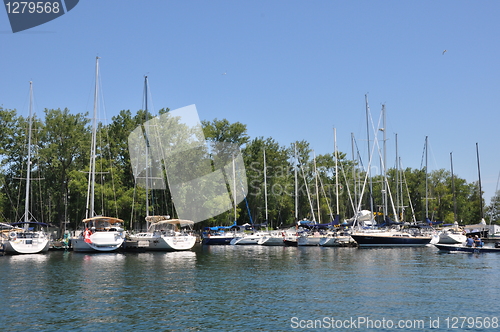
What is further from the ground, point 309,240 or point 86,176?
point 86,176

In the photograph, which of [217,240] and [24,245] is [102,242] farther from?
[217,240]


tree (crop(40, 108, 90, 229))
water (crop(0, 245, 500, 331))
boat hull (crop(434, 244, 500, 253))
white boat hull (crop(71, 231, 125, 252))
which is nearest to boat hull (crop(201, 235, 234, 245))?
white boat hull (crop(71, 231, 125, 252))

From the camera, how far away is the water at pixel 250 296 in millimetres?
19531

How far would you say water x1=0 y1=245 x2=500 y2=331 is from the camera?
19531mm

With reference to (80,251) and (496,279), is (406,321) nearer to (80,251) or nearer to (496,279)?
(496,279)

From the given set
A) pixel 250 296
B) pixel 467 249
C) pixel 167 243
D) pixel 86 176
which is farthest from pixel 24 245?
pixel 467 249

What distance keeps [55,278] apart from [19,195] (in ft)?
156

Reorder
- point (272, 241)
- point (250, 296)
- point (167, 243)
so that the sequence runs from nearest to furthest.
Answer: point (250, 296) < point (167, 243) < point (272, 241)

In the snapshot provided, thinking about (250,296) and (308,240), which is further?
(308,240)

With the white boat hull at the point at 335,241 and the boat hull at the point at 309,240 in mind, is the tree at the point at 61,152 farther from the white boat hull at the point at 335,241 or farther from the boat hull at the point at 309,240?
the white boat hull at the point at 335,241

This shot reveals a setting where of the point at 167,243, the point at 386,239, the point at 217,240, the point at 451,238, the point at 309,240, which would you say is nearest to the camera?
the point at 167,243

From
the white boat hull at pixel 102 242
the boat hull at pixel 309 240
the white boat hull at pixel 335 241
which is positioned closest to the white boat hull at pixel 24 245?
the white boat hull at pixel 102 242

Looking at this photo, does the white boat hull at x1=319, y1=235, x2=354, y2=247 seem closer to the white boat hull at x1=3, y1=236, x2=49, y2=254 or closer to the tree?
the white boat hull at x1=3, y1=236, x2=49, y2=254

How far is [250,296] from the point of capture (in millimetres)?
24953
